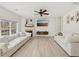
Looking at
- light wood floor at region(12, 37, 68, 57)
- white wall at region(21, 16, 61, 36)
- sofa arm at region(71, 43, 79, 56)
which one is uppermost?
white wall at region(21, 16, 61, 36)

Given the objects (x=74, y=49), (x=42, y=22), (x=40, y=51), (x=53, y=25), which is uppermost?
(x=42, y=22)

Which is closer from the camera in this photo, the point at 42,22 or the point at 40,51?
the point at 40,51

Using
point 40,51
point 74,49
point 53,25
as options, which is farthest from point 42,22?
point 74,49

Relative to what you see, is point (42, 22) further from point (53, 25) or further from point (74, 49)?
point (74, 49)

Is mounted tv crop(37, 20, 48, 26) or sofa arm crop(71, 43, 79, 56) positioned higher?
mounted tv crop(37, 20, 48, 26)

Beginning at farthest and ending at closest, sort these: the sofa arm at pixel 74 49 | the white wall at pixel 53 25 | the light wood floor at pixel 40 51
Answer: the white wall at pixel 53 25 < the light wood floor at pixel 40 51 < the sofa arm at pixel 74 49

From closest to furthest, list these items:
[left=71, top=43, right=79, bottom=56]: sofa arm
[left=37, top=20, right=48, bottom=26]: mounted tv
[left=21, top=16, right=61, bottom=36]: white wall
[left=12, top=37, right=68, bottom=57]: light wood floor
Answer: [left=71, top=43, right=79, bottom=56]: sofa arm, [left=12, top=37, right=68, bottom=57]: light wood floor, [left=37, top=20, right=48, bottom=26]: mounted tv, [left=21, top=16, right=61, bottom=36]: white wall

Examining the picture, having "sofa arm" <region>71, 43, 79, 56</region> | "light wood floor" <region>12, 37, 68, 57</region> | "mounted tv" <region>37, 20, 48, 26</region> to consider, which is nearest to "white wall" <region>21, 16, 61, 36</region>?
"mounted tv" <region>37, 20, 48, 26</region>

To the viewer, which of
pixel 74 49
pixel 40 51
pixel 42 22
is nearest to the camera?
pixel 74 49

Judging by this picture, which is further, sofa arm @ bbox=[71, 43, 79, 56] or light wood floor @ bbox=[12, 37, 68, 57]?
light wood floor @ bbox=[12, 37, 68, 57]

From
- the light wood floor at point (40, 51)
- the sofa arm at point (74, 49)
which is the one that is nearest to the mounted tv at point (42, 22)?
the light wood floor at point (40, 51)

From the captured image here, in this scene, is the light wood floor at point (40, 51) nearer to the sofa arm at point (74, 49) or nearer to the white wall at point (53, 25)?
the sofa arm at point (74, 49)

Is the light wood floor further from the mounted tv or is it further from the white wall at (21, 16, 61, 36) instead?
the white wall at (21, 16, 61, 36)

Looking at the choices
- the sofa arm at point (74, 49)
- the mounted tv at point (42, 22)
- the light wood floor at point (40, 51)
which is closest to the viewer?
the sofa arm at point (74, 49)
